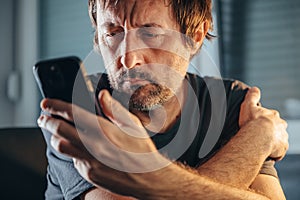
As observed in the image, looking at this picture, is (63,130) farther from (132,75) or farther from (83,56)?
(83,56)

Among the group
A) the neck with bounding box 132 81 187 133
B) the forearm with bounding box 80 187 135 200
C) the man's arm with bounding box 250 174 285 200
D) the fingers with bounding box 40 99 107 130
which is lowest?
the man's arm with bounding box 250 174 285 200

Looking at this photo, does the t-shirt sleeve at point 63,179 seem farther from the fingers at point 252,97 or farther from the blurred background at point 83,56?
the fingers at point 252,97

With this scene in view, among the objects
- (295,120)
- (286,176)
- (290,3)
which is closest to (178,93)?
(286,176)

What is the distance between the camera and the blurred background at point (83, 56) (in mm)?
1092

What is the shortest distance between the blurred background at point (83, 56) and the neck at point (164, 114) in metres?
0.31

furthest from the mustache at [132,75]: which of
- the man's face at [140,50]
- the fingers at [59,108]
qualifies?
the fingers at [59,108]

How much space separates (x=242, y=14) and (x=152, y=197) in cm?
123

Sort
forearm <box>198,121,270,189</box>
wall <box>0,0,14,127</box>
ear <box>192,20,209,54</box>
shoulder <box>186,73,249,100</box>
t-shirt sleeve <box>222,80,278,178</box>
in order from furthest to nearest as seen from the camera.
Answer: wall <box>0,0,14,127</box>
ear <box>192,20,209,54</box>
shoulder <box>186,73,249,100</box>
t-shirt sleeve <box>222,80,278,178</box>
forearm <box>198,121,270,189</box>

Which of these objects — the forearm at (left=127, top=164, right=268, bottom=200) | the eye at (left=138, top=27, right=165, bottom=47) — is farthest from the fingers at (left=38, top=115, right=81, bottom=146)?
the eye at (left=138, top=27, right=165, bottom=47)

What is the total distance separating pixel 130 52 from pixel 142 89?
0.10 meters

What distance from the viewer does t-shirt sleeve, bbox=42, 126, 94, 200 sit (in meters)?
0.80

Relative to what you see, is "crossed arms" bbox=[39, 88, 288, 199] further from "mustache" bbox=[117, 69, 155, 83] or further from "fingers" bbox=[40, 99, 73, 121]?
"mustache" bbox=[117, 69, 155, 83]

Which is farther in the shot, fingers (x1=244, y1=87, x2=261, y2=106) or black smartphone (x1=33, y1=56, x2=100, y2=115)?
fingers (x1=244, y1=87, x2=261, y2=106)

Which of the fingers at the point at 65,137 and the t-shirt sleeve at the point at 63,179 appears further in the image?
the t-shirt sleeve at the point at 63,179
